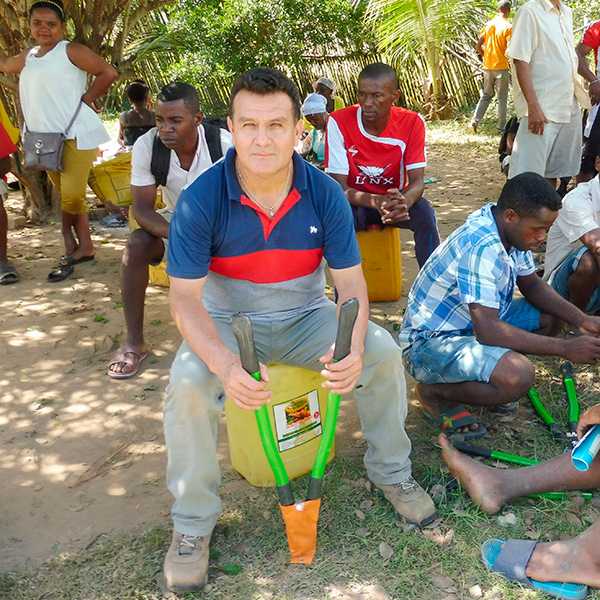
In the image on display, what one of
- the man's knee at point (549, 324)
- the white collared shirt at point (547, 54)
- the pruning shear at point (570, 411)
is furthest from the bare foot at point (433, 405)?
the white collared shirt at point (547, 54)

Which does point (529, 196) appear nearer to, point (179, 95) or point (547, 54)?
point (179, 95)

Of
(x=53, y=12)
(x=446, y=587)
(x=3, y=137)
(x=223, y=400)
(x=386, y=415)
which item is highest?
(x=53, y=12)

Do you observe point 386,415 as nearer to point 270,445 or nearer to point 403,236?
point 270,445

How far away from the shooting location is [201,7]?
11805 millimetres

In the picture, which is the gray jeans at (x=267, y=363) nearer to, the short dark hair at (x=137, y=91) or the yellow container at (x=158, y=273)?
the yellow container at (x=158, y=273)

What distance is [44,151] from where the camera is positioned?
509 centimetres

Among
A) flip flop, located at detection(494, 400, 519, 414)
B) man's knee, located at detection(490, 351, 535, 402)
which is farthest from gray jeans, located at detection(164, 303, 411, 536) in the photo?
flip flop, located at detection(494, 400, 519, 414)

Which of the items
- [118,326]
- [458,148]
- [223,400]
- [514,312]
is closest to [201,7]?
[458,148]

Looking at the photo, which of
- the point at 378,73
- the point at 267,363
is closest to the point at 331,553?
the point at 267,363

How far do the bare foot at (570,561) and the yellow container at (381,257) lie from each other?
253 centimetres

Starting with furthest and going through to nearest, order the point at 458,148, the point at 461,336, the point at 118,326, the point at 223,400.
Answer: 1. the point at 458,148
2. the point at 118,326
3. the point at 461,336
4. the point at 223,400

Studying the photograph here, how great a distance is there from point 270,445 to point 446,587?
2.73ft

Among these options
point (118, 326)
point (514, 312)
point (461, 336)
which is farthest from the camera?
point (118, 326)

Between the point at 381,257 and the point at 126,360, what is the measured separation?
1859 mm
